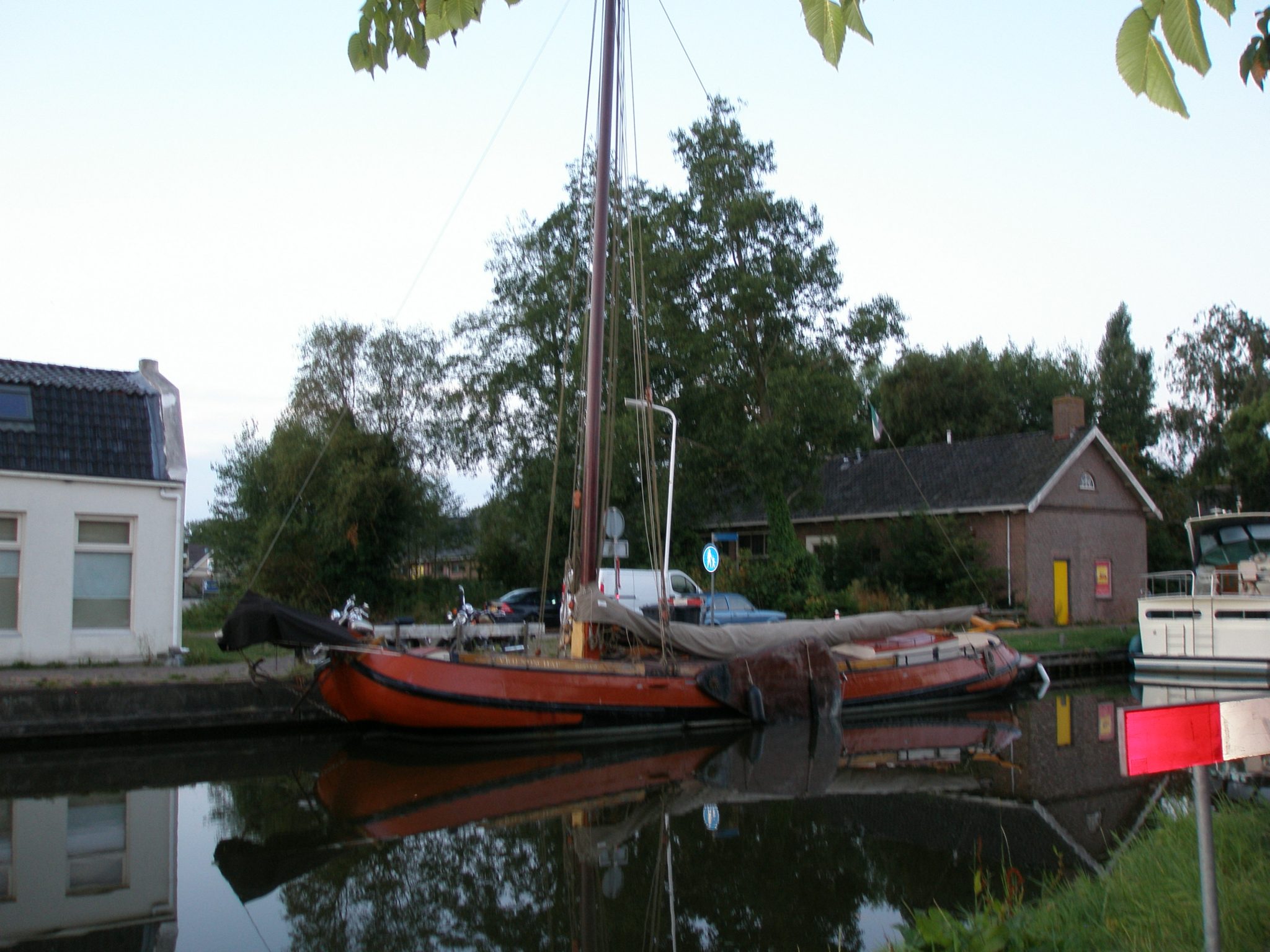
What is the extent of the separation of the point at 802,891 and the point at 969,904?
1313 mm

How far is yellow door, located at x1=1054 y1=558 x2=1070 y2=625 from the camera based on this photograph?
3297cm

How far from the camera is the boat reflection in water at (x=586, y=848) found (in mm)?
8094

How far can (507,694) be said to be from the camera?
15945 mm

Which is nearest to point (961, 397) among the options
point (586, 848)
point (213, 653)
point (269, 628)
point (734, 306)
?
point (734, 306)

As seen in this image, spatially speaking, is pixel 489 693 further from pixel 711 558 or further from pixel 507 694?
pixel 711 558

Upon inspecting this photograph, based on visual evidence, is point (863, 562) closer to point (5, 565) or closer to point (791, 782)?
point (791, 782)

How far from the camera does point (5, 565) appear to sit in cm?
1728

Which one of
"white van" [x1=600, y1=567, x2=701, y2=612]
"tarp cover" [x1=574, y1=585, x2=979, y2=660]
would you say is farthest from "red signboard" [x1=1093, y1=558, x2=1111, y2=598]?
"tarp cover" [x1=574, y1=585, x2=979, y2=660]

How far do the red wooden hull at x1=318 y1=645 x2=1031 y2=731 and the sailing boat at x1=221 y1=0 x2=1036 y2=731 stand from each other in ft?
0.07

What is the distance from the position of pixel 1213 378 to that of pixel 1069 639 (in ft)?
89.2

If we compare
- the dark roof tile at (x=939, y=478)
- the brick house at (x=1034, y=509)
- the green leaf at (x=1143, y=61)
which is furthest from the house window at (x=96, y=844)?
the brick house at (x=1034, y=509)

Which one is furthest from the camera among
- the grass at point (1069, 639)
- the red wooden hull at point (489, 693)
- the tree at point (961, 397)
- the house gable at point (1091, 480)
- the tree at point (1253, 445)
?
the tree at point (961, 397)

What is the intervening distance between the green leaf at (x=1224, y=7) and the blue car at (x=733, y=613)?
20302mm

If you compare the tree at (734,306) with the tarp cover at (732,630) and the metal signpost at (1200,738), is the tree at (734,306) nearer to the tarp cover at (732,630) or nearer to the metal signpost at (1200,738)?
the tarp cover at (732,630)
